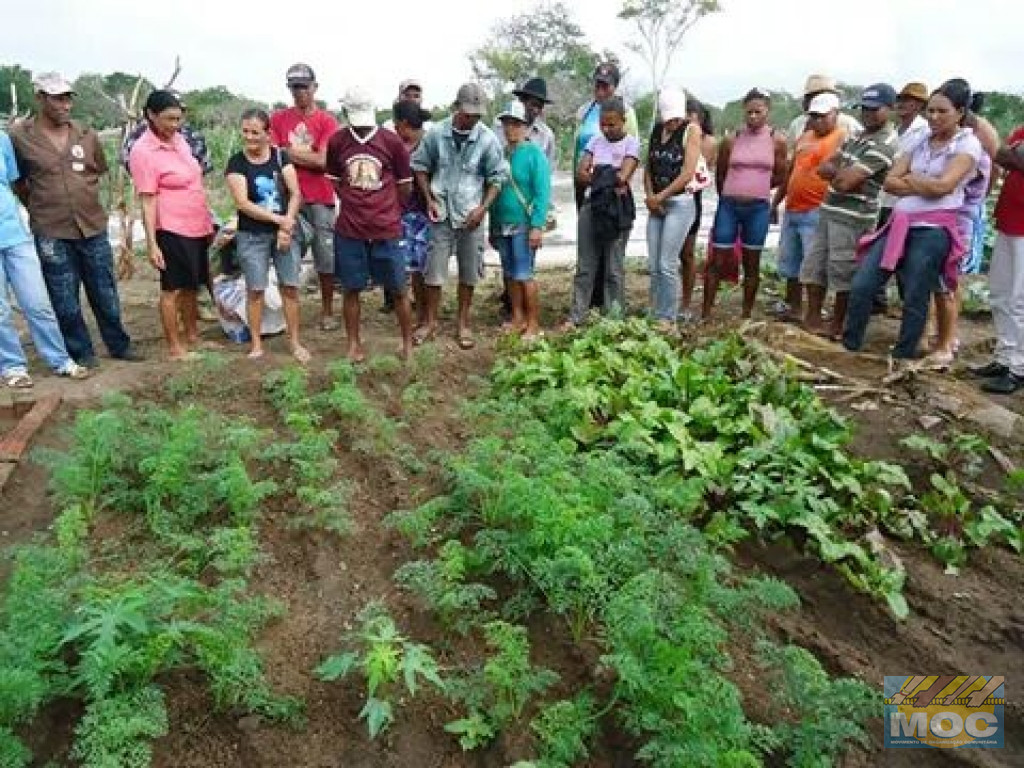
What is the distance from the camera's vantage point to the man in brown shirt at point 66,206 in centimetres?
491

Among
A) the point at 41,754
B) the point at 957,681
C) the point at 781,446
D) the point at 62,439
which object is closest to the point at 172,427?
the point at 62,439

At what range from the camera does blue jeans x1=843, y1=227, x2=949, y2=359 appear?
525 centimetres

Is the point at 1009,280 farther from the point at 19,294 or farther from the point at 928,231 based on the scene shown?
the point at 19,294

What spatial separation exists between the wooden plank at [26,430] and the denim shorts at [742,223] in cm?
477

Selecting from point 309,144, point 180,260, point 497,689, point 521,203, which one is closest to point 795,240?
point 521,203

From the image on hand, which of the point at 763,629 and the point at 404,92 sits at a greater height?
the point at 404,92

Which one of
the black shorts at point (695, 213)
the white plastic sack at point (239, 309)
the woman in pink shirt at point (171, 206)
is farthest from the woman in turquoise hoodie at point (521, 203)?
the woman in pink shirt at point (171, 206)

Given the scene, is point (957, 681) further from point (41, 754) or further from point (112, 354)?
point (112, 354)

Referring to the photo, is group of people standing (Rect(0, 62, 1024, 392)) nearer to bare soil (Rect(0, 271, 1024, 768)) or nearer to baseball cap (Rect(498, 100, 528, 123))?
baseball cap (Rect(498, 100, 528, 123))

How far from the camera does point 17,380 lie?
4973 millimetres

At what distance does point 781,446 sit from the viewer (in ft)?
13.0

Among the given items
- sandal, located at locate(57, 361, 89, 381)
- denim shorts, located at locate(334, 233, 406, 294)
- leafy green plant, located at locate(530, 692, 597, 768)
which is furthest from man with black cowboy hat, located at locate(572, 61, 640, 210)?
leafy green plant, located at locate(530, 692, 597, 768)

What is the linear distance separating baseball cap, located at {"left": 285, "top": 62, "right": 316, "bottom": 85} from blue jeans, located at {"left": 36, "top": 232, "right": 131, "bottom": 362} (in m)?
1.76

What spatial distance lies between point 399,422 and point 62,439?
1.84 meters
